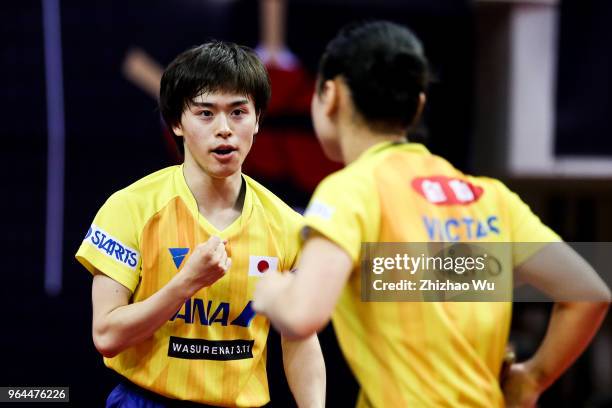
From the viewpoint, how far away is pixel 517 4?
586 cm

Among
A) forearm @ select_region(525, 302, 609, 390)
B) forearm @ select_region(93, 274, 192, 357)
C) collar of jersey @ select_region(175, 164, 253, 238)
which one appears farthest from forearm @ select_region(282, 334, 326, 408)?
forearm @ select_region(525, 302, 609, 390)

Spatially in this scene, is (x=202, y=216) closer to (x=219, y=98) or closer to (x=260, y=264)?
(x=260, y=264)

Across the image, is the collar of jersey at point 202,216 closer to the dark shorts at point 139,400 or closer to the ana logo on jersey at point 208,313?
the ana logo on jersey at point 208,313

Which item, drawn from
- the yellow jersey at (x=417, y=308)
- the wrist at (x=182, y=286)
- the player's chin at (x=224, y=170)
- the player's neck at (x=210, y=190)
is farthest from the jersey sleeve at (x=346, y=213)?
the player's neck at (x=210, y=190)

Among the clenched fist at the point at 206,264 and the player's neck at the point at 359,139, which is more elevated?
the player's neck at the point at 359,139

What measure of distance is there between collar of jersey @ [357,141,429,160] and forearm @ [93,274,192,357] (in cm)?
59

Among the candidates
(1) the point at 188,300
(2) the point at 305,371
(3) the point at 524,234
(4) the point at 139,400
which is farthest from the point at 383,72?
(4) the point at 139,400

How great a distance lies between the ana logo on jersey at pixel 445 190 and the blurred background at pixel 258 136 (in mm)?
2580

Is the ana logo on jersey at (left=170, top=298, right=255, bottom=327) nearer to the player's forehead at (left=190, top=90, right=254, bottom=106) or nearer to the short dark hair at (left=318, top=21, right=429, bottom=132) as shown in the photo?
the player's forehead at (left=190, top=90, right=254, bottom=106)

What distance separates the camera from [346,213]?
6.53ft

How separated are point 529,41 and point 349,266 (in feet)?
14.5

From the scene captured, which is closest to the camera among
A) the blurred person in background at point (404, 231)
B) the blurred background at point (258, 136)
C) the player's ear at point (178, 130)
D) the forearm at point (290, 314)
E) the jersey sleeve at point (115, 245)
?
the forearm at point (290, 314)

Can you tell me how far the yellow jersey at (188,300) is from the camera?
250 cm

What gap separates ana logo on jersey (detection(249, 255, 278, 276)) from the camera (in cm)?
260
